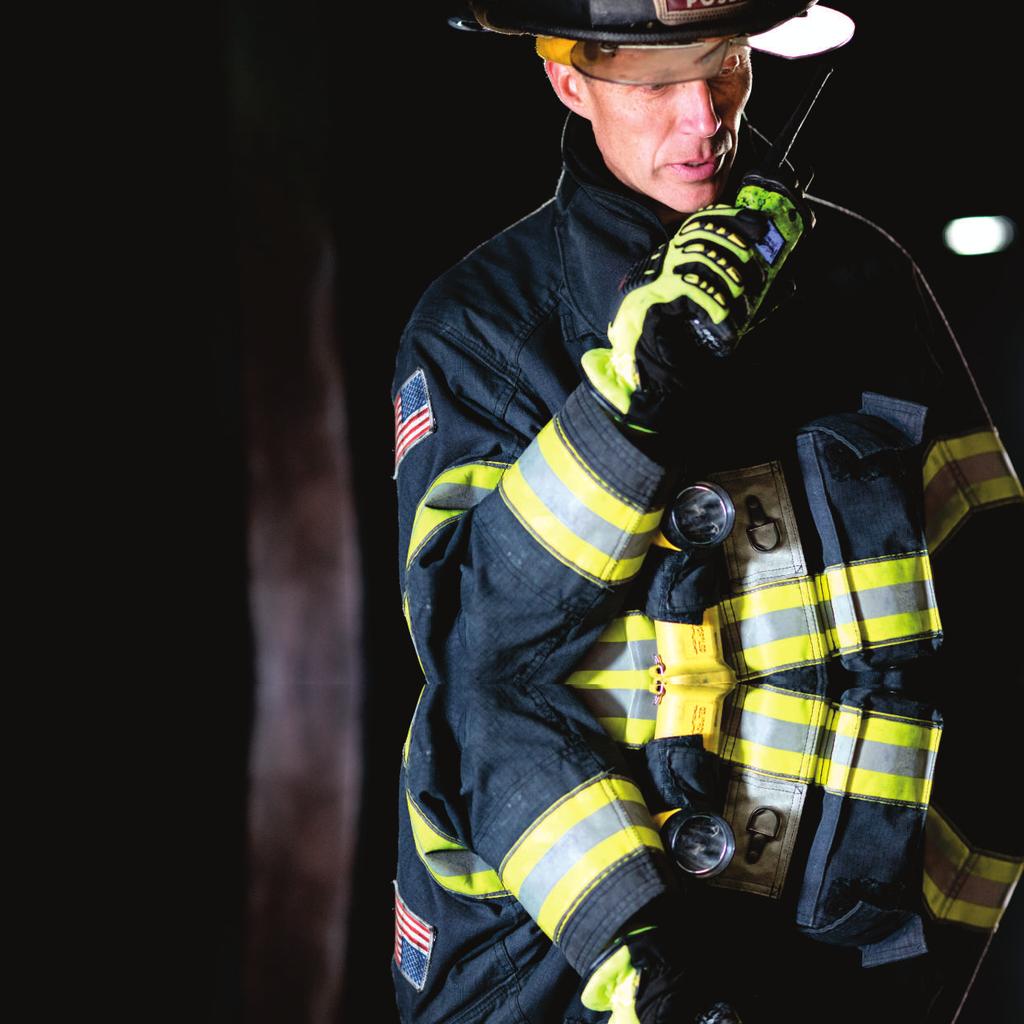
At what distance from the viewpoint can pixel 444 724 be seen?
4.24 ft

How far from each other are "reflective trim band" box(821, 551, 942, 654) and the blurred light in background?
1162 mm

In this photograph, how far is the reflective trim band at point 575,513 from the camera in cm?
112

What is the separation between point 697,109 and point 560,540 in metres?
0.53

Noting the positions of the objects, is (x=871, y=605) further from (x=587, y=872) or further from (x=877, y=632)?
(x=587, y=872)

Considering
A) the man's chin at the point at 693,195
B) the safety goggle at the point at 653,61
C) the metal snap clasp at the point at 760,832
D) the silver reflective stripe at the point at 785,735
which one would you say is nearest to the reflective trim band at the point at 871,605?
the silver reflective stripe at the point at 785,735

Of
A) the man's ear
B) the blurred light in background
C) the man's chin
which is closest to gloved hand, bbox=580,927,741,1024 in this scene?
the man's chin

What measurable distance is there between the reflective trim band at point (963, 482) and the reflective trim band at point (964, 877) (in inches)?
14.6

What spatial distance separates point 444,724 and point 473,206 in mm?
1136

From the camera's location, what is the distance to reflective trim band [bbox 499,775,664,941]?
43.7 inches

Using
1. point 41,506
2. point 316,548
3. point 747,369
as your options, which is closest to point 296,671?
point 316,548

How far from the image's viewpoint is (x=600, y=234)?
1326 millimetres

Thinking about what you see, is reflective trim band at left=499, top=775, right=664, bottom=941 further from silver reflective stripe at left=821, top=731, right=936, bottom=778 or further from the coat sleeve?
silver reflective stripe at left=821, top=731, right=936, bottom=778

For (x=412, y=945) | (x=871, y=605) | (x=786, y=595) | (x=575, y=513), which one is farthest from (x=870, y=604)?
(x=412, y=945)

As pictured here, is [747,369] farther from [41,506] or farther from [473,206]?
[41,506]
